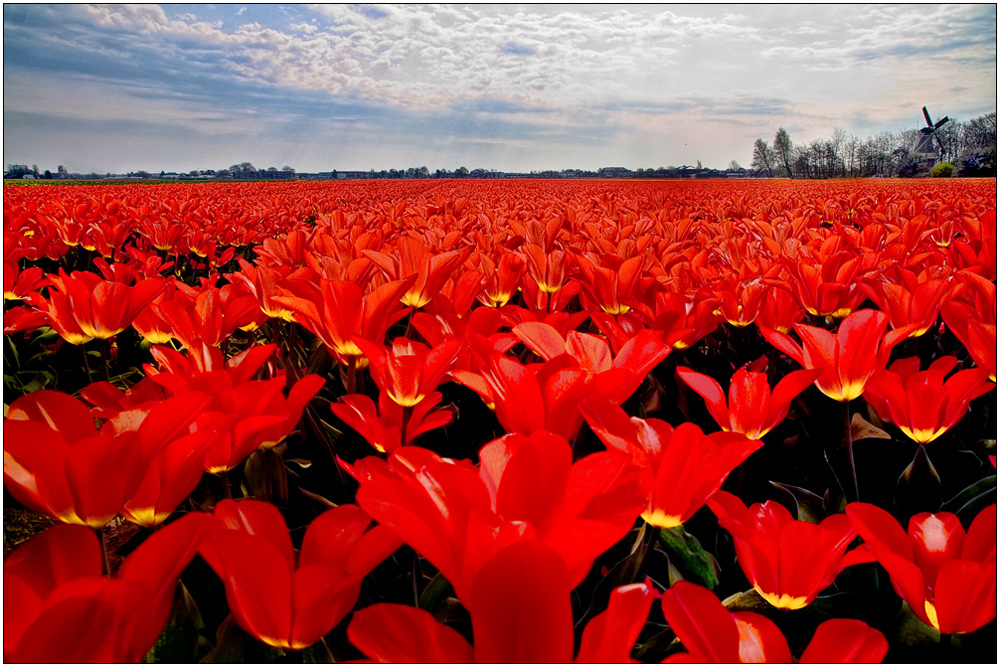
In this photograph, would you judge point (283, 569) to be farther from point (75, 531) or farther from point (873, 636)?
point (873, 636)

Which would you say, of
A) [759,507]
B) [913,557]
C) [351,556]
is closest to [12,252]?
[351,556]

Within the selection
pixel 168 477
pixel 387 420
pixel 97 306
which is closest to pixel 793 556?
pixel 387 420

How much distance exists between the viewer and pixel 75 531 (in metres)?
0.46

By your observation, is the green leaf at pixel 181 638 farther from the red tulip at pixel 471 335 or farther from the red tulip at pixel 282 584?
the red tulip at pixel 471 335

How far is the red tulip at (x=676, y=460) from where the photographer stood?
571 mm

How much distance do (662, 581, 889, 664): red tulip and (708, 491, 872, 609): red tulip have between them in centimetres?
6

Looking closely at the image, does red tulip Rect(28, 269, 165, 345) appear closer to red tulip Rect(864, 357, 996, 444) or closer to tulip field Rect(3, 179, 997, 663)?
tulip field Rect(3, 179, 997, 663)

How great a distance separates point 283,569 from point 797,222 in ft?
9.70

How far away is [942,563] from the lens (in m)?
0.55

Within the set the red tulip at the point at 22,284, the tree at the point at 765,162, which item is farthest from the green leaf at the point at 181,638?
the tree at the point at 765,162

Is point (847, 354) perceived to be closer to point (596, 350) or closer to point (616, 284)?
point (596, 350)

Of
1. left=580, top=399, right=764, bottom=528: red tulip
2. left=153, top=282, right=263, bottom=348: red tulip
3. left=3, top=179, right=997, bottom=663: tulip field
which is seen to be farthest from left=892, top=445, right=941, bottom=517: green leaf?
left=153, top=282, right=263, bottom=348: red tulip

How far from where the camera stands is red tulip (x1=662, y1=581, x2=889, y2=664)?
0.47m

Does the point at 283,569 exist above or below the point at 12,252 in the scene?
below
